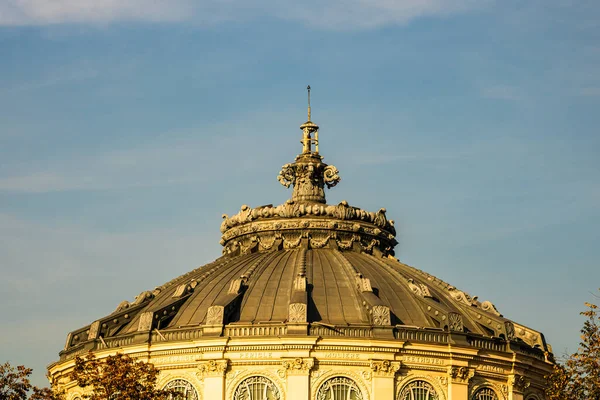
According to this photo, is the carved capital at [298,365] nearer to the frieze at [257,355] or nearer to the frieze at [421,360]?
the frieze at [257,355]

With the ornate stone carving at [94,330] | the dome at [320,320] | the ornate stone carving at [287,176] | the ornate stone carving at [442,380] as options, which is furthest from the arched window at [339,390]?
the ornate stone carving at [287,176]

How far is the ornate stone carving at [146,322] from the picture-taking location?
10562 cm

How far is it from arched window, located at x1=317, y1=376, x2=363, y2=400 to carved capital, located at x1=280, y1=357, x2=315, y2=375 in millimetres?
1480

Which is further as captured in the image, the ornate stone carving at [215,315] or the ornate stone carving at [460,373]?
the ornate stone carving at [460,373]

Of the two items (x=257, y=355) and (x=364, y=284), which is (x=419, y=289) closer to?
(x=364, y=284)

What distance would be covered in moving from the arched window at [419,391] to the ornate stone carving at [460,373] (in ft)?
5.40

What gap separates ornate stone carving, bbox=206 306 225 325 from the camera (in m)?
103

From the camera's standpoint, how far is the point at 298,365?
10094 cm

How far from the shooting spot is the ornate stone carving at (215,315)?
10281 cm

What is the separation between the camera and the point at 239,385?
102 metres

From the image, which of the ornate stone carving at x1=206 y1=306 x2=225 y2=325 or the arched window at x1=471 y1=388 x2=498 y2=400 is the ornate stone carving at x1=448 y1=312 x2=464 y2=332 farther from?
the ornate stone carving at x1=206 y1=306 x2=225 y2=325

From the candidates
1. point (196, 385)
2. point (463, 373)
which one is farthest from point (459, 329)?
point (196, 385)

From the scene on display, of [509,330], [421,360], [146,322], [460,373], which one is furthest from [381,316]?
[146,322]

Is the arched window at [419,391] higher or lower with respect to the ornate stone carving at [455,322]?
lower
